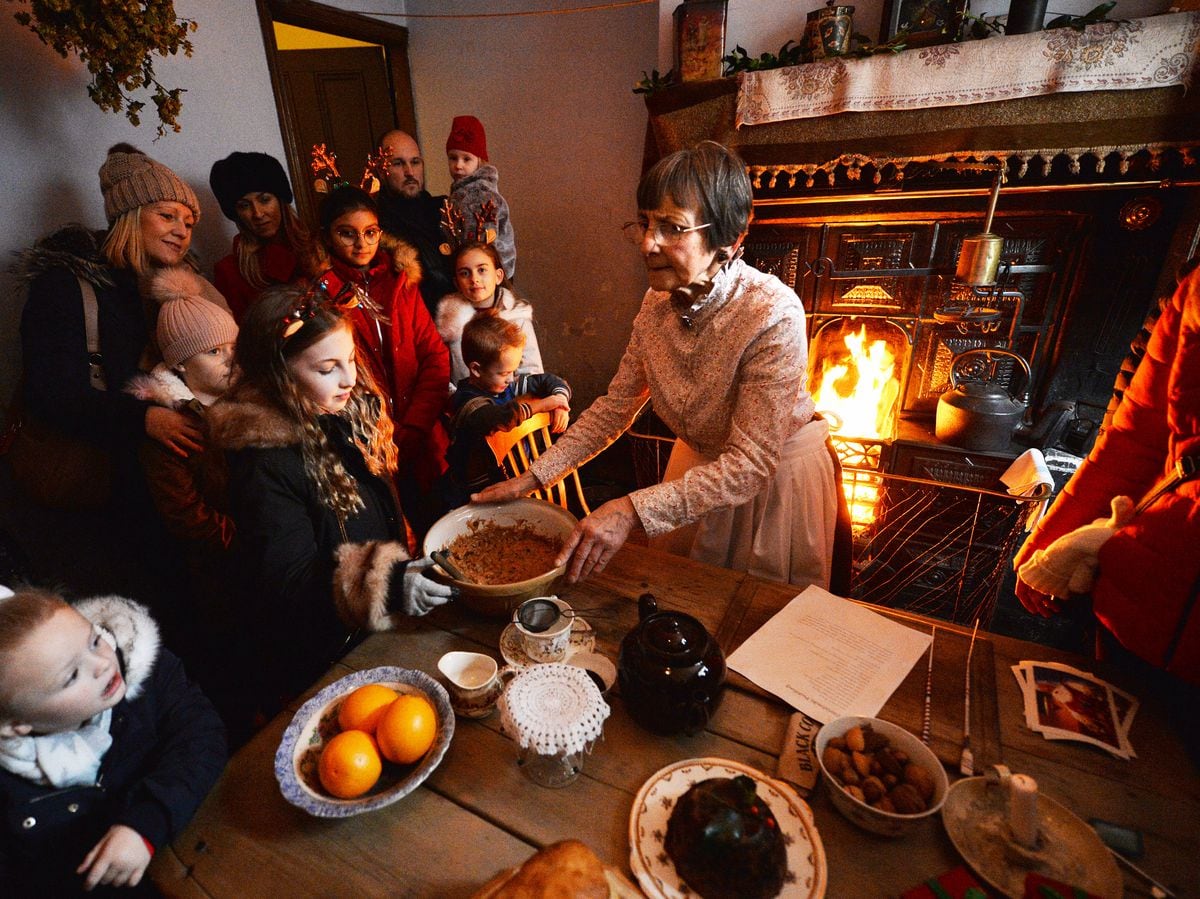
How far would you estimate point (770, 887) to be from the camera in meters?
0.73

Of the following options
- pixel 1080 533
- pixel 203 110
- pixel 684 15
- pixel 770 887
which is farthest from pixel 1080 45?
pixel 203 110

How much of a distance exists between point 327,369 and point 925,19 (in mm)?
2758

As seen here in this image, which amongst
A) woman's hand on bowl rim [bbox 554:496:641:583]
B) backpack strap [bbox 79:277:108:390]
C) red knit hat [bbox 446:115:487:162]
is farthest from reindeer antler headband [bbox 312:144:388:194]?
woman's hand on bowl rim [bbox 554:496:641:583]

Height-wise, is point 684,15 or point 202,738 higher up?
point 684,15

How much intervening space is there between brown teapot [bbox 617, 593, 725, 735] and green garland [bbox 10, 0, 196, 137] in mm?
2570

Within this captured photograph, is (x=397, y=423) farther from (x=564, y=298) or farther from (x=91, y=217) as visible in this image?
(x=564, y=298)

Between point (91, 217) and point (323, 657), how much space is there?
7.32 feet

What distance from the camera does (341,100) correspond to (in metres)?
3.73

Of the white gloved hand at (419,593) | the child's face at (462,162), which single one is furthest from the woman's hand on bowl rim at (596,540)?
the child's face at (462,162)

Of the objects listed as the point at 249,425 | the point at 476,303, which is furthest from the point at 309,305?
the point at 476,303

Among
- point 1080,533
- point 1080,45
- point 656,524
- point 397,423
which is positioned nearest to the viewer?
point 1080,533

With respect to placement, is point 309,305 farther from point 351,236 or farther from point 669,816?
point 669,816

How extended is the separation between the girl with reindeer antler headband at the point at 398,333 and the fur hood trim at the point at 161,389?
0.68m

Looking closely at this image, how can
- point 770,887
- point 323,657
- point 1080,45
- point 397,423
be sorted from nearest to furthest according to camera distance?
point 770,887 < point 323,657 < point 1080,45 < point 397,423
